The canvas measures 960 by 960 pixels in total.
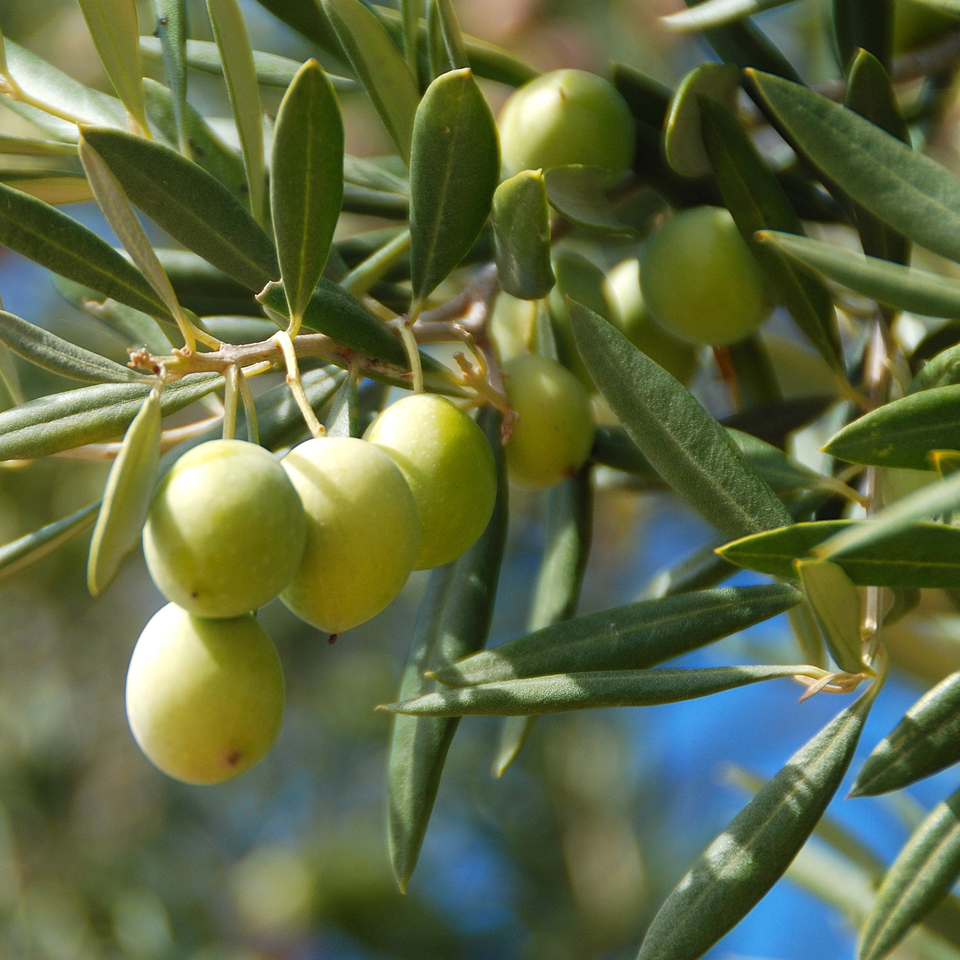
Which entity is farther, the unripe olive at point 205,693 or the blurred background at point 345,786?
the blurred background at point 345,786

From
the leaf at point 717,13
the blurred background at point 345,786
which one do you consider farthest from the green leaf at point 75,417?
the blurred background at point 345,786

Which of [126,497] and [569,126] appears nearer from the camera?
[126,497]

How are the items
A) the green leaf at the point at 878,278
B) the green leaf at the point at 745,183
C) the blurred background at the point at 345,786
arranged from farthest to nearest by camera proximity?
the blurred background at the point at 345,786
the green leaf at the point at 745,183
the green leaf at the point at 878,278

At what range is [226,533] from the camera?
1.62 ft

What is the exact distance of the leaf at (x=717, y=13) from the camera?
758 mm

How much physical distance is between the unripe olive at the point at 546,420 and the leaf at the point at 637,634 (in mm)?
173

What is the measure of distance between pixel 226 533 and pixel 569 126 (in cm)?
47

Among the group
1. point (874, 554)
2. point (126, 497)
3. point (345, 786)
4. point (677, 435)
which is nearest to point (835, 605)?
point (874, 554)

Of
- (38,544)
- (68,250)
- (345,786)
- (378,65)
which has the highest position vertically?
(378,65)

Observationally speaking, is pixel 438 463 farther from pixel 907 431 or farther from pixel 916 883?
pixel 916 883

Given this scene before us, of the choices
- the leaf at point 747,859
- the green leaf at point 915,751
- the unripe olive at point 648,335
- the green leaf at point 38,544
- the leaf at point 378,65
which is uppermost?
the leaf at point 378,65

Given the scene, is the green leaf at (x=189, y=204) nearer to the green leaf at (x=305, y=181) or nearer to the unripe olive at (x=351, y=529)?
Result: the green leaf at (x=305, y=181)

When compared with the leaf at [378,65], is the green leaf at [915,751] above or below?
below

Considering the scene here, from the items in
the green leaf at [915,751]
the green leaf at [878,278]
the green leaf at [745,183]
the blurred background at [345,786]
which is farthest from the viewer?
the blurred background at [345,786]
